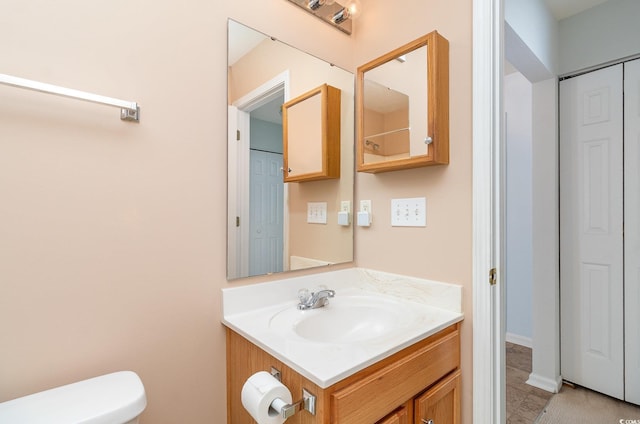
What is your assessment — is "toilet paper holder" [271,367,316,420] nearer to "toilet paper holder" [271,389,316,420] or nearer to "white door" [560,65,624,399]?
"toilet paper holder" [271,389,316,420]

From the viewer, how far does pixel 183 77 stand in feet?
3.38

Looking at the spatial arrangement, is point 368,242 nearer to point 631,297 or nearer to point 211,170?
point 211,170

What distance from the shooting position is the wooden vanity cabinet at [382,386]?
2.43ft

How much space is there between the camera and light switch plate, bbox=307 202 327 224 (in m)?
1.39

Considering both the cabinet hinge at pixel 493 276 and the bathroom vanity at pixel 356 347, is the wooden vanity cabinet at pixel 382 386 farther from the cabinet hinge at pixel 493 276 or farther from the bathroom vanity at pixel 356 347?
the cabinet hinge at pixel 493 276

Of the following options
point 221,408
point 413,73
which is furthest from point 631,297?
point 221,408

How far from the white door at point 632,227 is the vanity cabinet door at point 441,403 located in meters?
1.48

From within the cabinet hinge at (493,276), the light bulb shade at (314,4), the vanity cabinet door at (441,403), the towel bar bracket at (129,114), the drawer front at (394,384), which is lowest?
the vanity cabinet door at (441,403)

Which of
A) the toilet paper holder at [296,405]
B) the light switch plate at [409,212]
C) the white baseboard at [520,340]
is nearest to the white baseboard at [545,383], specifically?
the white baseboard at [520,340]

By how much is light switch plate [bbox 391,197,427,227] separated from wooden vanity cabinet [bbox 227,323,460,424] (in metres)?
0.42

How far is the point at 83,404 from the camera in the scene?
2.33ft

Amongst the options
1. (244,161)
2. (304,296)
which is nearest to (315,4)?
(244,161)

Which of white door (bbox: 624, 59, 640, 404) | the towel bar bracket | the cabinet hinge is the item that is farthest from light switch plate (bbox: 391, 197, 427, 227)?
white door (bbox: 624, 59, 640, 404)

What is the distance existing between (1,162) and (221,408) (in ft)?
3.27
